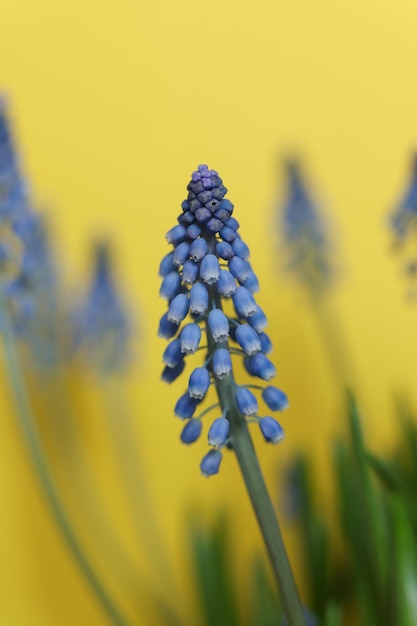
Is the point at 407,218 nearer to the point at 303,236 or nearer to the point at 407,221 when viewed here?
the point at 407,221

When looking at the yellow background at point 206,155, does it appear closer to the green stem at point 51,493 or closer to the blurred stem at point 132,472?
the blurred stem at point 132,472

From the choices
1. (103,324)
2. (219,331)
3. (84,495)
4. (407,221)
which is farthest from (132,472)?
(219,331)

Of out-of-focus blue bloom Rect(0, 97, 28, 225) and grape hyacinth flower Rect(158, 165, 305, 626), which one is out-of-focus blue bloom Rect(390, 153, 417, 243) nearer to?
grape hyacinth flower Rect(158, 165, 305, 626)

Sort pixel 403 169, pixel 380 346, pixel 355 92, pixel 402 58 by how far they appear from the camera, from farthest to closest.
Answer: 1. pixel 380 346
2. pixel 403 169
3. pixel 355 92
4. pixel 402 58

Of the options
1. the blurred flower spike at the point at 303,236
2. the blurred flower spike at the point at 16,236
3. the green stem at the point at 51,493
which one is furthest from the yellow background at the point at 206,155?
the green stem at the point at 51,493

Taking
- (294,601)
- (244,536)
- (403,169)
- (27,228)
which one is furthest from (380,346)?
(294,601)

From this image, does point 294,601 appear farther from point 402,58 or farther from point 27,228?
point 402,58
